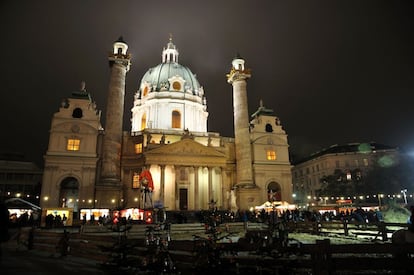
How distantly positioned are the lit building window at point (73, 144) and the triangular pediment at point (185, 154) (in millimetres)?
9661

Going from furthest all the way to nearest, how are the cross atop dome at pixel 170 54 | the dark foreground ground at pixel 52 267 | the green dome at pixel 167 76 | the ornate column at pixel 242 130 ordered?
the cross atop dome at pixel 170 54 < the green dome at pixel 167 76 < the ornate column at pixel 242 130 < the dark foreground ground at pixel 52 267

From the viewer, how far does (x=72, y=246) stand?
14.6 m

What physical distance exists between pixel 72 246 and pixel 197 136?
3503 centimetres

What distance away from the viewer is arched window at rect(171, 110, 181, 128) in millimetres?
53444

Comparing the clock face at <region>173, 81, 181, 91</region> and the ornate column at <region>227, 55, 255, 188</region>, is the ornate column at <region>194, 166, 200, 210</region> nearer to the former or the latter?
the ornate column at <region>227, 55, 255, 188</region>

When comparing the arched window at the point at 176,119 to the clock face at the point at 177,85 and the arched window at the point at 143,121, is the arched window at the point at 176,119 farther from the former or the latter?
the arched window at the point at 143,121

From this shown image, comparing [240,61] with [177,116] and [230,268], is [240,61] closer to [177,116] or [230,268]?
[177,116]

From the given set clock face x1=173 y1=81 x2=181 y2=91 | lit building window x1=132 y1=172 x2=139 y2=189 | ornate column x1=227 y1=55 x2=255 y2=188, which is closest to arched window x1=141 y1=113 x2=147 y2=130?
clock face x1=173 y1=81 x2=181 y2=91

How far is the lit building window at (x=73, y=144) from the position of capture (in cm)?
4057

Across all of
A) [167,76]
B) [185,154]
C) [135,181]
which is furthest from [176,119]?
[135,181]

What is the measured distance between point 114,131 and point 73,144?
6.66m

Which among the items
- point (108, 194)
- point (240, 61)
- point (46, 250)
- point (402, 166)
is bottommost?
point (46, 250)

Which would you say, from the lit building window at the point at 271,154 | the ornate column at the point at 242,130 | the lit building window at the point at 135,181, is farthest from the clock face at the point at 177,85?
the lit building window at the point at 271,154

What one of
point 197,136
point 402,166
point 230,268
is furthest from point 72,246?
point 402,166
